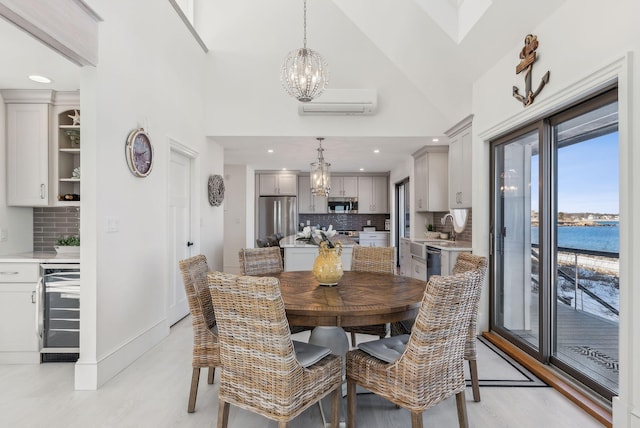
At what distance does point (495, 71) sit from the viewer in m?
3.22

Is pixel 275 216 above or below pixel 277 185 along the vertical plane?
below

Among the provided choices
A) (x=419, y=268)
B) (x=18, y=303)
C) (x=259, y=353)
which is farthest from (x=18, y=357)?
(x=419, y=268)

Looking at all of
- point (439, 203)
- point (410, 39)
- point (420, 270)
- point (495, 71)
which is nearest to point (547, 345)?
point (420, 270)

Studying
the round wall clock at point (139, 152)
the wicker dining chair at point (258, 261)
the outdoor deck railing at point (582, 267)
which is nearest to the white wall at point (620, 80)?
the outdoor deck railing at point (582, 267)

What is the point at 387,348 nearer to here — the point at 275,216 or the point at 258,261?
the point at 258,261

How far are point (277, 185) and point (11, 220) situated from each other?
18.1 feet

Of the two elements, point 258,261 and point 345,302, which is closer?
point 345,302

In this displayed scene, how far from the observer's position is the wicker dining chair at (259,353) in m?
1.47

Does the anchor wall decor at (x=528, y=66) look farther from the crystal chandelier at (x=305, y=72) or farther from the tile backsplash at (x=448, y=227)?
the tile backsplash at (x=448, y=227)

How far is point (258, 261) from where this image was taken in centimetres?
307

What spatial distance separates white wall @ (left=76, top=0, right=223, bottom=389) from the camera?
2395 mm

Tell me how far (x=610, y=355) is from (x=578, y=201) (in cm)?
Result: 120

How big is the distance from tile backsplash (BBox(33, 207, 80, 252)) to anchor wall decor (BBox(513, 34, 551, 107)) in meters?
4.15

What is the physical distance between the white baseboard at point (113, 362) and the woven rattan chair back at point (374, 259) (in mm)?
1958
